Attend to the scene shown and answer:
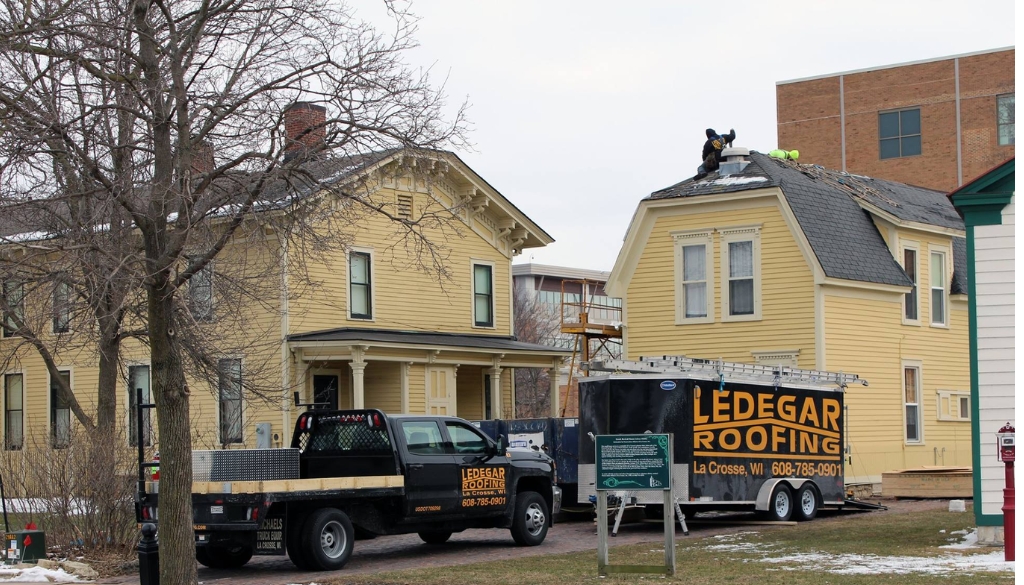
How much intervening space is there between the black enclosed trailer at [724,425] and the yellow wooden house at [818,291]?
17.1ft

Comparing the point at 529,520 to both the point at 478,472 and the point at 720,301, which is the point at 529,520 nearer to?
the point at 478,472

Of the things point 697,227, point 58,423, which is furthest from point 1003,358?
point 58,423

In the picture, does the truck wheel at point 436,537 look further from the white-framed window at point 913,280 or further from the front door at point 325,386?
the white-framed window at point 913,280

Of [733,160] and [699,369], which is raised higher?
[733,160]

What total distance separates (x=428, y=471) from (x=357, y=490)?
1.33 metres

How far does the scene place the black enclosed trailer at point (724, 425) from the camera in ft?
67.7

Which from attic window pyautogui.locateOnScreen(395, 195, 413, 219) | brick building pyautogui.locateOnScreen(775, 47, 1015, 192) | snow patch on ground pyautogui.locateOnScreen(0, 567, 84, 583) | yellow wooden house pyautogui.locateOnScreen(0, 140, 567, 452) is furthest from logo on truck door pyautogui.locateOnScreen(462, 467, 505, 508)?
brick building pyautogui.locateOnScreen(775, 47, 1015, 192)

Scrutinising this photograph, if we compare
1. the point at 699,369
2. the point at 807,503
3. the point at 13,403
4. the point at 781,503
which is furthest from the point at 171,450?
the point at 13,403

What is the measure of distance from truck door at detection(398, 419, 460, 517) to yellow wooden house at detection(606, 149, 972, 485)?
A: 38.6ft

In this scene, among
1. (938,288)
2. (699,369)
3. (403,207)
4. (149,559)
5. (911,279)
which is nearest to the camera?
(149,559)

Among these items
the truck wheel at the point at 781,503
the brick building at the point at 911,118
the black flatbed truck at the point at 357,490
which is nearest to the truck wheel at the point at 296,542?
the black flatbed truck at the point at 357,490

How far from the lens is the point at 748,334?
28.8 metres

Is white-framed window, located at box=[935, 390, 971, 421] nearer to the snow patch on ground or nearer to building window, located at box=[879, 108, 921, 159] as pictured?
the snow patch on ground

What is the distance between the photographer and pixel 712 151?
103 ft
